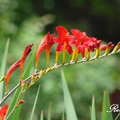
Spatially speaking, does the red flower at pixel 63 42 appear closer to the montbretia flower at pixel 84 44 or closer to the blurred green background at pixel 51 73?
the montbretia flower at pixel 84 44

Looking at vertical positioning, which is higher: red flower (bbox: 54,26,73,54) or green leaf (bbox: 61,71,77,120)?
red flower (bbox: 54,26,73,54)

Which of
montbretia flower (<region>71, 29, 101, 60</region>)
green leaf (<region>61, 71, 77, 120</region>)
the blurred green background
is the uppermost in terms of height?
the blurred green background

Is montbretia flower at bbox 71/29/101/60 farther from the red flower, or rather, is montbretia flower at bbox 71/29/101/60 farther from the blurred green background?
the blurred green background

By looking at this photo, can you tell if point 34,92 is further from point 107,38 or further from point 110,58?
point 107,38

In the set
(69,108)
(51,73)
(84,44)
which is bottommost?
(69,108)

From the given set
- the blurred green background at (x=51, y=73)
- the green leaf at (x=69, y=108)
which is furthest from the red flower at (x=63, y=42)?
the blurred green background at (x=51, y=73)

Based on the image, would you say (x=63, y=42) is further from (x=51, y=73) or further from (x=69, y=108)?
(x=51, y=73)

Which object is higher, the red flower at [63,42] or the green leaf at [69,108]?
the red flower at [63,42]

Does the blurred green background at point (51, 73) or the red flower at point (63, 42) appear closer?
the red flower at point (63, 42)

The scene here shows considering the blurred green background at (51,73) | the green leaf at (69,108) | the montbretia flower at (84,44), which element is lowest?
the green leaf at (69,108)

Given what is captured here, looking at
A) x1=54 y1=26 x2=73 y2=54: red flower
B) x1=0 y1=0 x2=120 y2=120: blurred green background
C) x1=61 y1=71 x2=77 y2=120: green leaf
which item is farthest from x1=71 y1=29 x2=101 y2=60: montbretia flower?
x1=0 y1=0 x2=120 y2=120: blurred green background

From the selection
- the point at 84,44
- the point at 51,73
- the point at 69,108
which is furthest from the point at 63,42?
the point at 51,73
